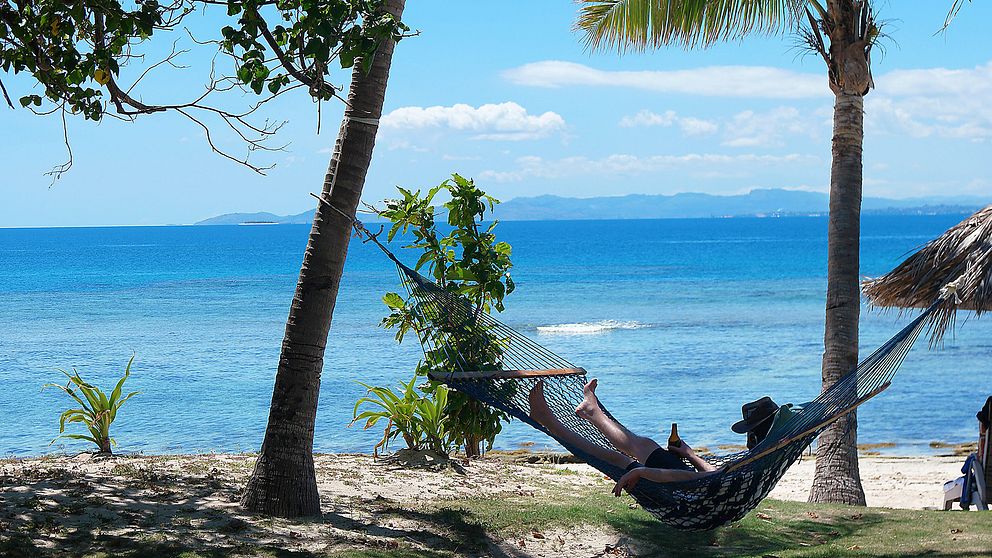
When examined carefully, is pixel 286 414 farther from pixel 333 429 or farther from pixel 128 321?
pixel 128 321

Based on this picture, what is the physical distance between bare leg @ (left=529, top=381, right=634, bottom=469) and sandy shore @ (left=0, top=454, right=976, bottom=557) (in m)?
0.42

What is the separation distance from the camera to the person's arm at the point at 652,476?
3.27 meters

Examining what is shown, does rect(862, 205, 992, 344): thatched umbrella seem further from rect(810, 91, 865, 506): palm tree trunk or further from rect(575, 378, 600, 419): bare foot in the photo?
rect(575, 378, 600, 419): bare foot

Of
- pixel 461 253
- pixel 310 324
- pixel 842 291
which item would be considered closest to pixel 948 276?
pixel 842 291

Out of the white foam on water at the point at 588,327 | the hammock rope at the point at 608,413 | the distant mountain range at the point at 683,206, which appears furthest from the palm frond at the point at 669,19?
the distant mountain range at the point at 683,206

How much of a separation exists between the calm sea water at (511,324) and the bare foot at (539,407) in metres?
5.32

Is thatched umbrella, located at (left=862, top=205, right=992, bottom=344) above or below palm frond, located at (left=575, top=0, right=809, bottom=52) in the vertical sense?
below

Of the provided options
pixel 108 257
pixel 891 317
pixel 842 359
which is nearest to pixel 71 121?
pixel 842 359

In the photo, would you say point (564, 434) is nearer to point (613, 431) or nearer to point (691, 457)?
point (613, 431)

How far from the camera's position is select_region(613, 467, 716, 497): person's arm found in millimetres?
3271

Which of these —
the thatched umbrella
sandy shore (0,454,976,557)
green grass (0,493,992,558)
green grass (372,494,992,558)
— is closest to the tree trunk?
sandy shore (0,454,976,557)

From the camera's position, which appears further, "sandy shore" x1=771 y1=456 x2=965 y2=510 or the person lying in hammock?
"sandy shore" x1=771 y1=456 x2=965 y2=510

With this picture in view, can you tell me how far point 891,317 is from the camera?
70.7 feet

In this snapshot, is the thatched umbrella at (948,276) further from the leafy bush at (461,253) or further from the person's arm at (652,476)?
the leafy bush at (461,253)
